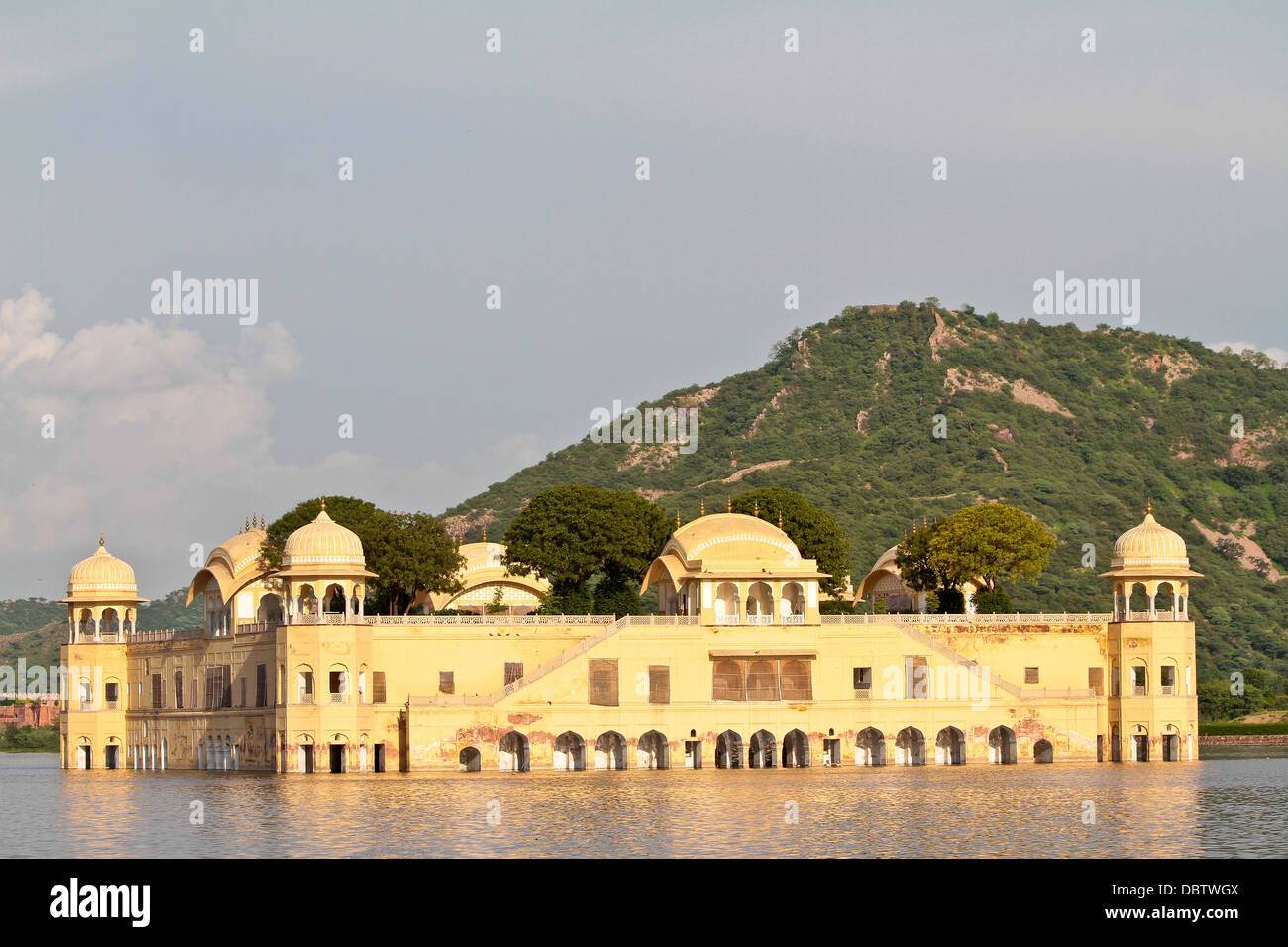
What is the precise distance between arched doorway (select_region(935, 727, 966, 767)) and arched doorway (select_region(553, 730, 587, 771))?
11521 mm

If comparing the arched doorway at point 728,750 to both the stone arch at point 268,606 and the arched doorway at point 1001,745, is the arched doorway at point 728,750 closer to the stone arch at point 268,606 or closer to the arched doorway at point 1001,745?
the arched doorway at point 1001,745

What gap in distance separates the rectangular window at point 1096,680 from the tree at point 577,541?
50.8 feet

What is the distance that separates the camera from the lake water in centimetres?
3622

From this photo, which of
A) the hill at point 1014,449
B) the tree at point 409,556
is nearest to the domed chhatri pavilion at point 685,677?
the tree at point 409,556

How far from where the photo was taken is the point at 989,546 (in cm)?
6912

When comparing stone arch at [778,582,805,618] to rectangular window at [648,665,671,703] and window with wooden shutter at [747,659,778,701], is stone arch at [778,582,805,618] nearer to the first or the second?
window with wooden shutter at [747,659,778,701]

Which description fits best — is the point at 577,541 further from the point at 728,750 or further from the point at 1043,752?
the point at 1043,752

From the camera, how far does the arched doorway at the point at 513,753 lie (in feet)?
196

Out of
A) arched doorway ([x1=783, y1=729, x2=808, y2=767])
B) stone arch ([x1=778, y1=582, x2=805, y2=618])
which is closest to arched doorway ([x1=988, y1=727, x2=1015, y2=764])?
arched doorway ([x1=783, y1=729, x2=808, y2=767])

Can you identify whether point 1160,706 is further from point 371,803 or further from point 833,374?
point 833,374

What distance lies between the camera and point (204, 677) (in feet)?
217

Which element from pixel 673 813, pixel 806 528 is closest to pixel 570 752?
pixel 806 528

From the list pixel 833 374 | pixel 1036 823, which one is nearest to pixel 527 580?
pixel 1036 823

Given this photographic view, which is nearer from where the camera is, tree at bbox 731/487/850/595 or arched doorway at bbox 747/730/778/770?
arched doorway at bbox 747/730/778/770
